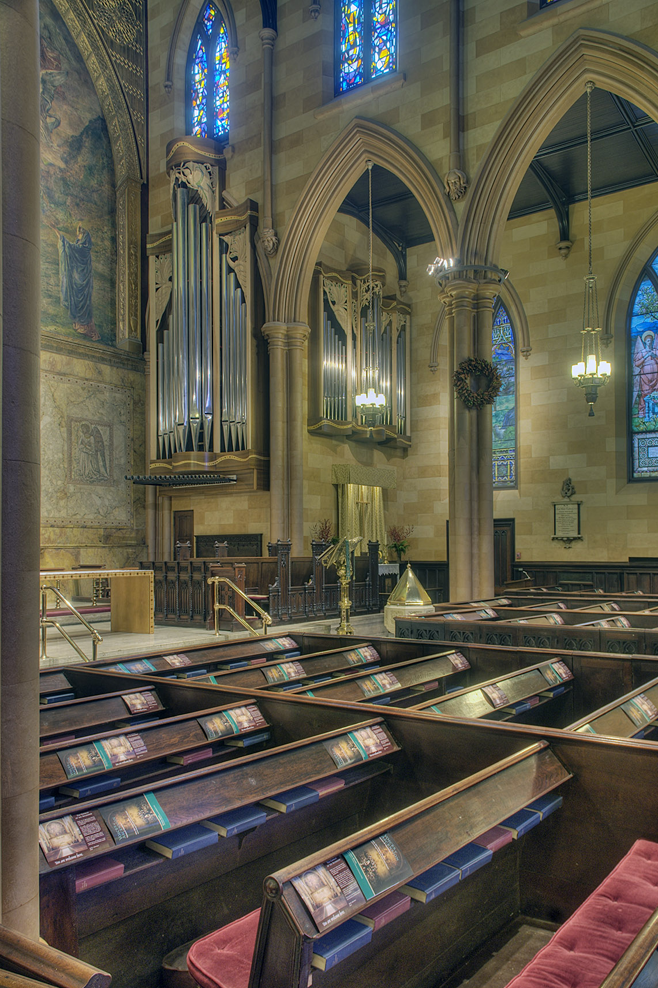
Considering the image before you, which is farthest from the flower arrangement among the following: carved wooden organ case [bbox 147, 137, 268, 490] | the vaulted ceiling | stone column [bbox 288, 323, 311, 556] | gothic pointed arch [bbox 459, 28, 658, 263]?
gothic pointed arch [bbox 459, 28, 658, 263]

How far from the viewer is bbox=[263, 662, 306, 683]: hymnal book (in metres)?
3.79

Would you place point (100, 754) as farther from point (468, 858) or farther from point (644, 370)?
point (644, 370)

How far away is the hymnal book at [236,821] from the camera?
1975 millimetres

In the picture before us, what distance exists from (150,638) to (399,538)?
7.27 meters

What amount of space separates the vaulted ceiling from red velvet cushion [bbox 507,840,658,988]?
10949 mm

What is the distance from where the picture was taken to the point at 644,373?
12.5m

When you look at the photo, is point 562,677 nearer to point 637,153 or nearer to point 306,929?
point 306,929

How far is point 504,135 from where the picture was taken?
370 inches

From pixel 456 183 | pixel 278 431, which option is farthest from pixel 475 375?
pixel 278 431

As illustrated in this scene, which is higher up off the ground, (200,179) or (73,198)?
(200,179)

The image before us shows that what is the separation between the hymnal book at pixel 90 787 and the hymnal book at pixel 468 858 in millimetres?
1204

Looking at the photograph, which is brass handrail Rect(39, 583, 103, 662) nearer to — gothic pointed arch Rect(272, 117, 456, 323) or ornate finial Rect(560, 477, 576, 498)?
gothic pointed arch Rect(272, 117, 456, 323)

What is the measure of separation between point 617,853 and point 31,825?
5.48 ft

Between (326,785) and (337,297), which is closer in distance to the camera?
(326,785)
